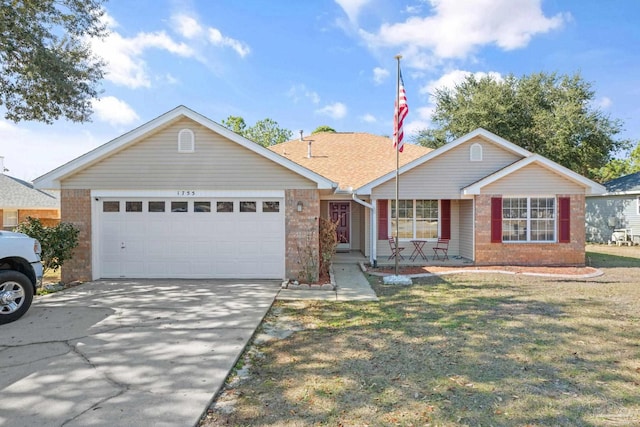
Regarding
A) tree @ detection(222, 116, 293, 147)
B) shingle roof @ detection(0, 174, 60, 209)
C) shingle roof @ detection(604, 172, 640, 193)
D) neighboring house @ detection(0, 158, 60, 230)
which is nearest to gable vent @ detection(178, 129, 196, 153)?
neighboring house @ detection(0, 158, 60, 230)

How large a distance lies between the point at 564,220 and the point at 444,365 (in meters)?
10.7

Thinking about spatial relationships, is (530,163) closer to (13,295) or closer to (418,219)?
(418,219)

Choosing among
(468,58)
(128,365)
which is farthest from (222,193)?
(468,58)

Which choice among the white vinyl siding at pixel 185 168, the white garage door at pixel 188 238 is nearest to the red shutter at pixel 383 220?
the white vinyl siding at pixel 185 168

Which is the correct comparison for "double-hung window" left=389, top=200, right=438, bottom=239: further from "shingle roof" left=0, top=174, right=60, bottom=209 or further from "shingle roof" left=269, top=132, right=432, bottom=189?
"shingle roof" left=0, top=174, right=60, bottom=209

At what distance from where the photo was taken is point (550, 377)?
422cm

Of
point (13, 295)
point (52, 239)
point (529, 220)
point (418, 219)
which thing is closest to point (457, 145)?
point (418, 219)

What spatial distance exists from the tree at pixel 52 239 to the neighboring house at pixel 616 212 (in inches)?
929

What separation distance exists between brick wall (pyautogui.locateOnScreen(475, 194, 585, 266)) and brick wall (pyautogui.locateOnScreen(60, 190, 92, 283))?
38.5ft

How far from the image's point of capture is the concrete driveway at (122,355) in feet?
11.2

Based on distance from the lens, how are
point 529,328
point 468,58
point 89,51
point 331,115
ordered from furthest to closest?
point 331,115 → point 468,58 → point 89,51 → point 529,328

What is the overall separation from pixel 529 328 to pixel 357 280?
487 cm

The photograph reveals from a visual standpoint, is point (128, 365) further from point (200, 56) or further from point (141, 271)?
point (200, 56)

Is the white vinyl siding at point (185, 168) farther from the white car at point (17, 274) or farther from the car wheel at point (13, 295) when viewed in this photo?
the car wheel at point (13, 295)
